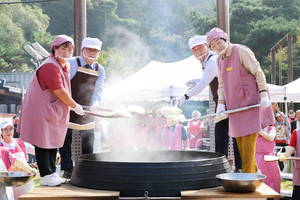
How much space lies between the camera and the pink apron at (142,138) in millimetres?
6771

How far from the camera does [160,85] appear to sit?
10.2 meters

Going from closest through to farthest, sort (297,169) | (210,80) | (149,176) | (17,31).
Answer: (149,176) < (210,80) < (297,169) < (17,31)

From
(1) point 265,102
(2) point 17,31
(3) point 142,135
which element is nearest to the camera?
(1) point 265,102

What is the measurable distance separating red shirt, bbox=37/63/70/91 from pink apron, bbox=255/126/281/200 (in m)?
3.70

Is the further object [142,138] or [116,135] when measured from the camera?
[142,138]

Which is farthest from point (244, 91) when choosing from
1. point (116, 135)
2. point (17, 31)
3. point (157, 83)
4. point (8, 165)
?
point (17, 31)

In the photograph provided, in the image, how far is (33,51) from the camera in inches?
349

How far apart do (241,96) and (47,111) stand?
6.01 ft

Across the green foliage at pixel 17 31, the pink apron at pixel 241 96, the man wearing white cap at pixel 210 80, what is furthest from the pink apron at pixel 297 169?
the green foliage at pixel 17 31

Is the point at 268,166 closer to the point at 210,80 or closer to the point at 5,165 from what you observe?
the point at 210,80

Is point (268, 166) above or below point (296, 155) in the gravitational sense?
below

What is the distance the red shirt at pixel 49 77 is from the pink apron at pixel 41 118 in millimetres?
48

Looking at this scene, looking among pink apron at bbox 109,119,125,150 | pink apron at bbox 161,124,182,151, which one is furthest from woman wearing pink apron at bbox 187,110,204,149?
pink apron at bbox 109,119,125,150

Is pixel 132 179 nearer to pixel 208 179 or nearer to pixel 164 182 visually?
pixel 164 182
